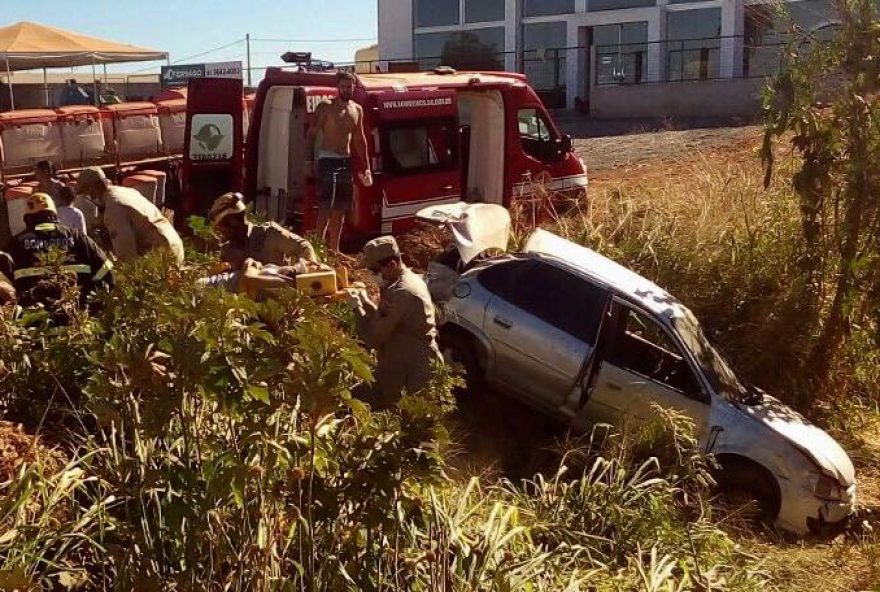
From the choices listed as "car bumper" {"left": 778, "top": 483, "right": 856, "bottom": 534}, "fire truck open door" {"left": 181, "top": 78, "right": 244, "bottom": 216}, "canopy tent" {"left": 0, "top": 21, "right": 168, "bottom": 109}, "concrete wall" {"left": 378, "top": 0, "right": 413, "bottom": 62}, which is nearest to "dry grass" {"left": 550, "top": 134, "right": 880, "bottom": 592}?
"car bumper" {"left": 778, "top": 483, "right": 856, "bottom": 534}

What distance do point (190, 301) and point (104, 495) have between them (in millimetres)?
955

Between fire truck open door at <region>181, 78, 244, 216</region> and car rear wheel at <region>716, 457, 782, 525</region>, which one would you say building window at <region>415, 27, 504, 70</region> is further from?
car rear wheel at <region>716, 457, 782, 525</region>

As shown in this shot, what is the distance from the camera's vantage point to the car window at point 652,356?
7402 millimetres

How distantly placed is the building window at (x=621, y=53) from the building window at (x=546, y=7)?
1.28 metres

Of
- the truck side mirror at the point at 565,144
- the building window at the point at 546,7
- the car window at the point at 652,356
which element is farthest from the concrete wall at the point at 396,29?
the car window at the point at 652,356

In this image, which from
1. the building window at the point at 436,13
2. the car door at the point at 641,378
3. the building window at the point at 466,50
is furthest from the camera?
the building window at the point at 436,13

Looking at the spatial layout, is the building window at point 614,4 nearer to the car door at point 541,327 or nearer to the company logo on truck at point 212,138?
the company logo on truck at point 212,138

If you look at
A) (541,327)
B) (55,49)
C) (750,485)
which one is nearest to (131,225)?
(541,327)

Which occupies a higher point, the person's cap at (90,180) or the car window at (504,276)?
the person's cap at (90,180)

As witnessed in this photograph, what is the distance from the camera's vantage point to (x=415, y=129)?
11125mm

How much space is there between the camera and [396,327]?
625cm

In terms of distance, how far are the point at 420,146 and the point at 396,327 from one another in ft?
17.5

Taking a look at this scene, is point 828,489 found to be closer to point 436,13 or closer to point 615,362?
point 615,362

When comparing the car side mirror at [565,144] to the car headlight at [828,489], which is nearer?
the car headlight at [828,489]
